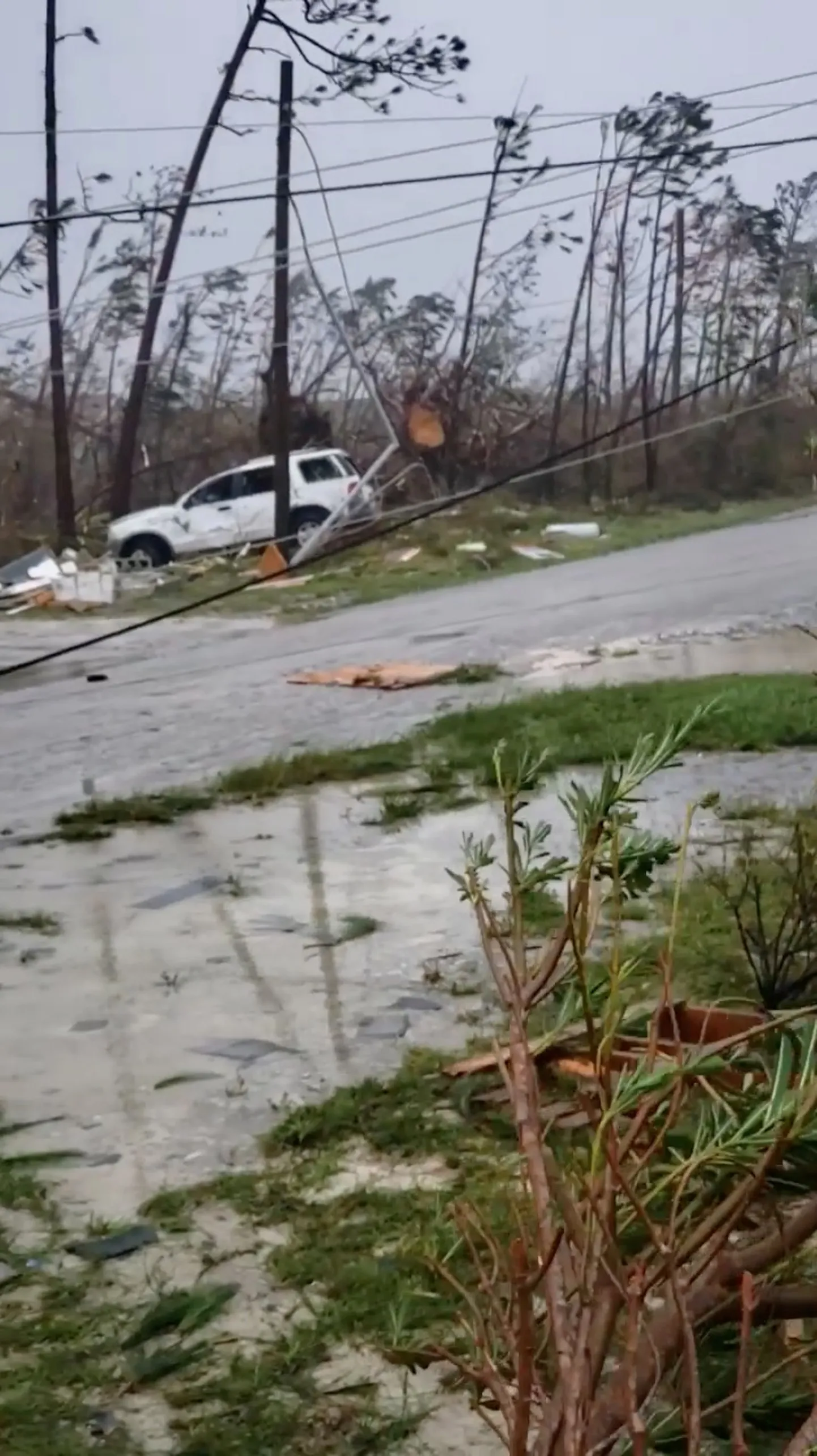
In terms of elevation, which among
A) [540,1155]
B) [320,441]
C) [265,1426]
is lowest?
[265,1426]

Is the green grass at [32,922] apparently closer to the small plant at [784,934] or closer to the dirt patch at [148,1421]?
the small plant at [784,934]

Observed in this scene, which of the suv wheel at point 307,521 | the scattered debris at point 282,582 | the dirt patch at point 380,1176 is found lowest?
the dirt patch at point 380,1176

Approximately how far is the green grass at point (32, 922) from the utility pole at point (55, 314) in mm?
3458

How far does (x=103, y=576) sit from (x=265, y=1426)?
6331 mm

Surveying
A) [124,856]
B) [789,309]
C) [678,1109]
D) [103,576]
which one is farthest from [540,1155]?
[103,576]

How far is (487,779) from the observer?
3990 mm

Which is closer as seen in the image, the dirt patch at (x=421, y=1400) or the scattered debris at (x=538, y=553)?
the dirt patch at (x=421, y=1400)

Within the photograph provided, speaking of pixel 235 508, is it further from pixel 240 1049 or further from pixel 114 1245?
pixel 114 1245

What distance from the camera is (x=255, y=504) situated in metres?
7.57

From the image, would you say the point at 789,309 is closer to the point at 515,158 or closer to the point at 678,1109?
the point at 515,158

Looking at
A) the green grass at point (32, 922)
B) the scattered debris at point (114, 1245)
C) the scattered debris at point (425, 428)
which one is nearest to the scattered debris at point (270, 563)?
the scattered debris at point (425, 428)

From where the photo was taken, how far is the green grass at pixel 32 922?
3.12m

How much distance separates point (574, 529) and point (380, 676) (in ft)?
7.31

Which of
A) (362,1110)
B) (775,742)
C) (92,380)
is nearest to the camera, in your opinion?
(362,1110)
